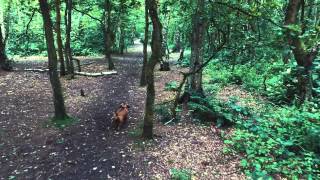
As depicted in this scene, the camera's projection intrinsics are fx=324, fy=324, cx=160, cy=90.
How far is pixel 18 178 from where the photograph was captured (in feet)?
25.1

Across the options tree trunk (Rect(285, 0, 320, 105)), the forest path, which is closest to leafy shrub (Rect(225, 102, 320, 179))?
tree trunk (Rect(285, 0, 320, 105))

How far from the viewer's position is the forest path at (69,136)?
7976 mm

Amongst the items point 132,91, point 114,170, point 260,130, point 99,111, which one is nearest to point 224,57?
point 132,91

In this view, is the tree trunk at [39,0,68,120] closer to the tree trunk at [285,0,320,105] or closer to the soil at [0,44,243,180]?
the soil at [0,44,243,180]

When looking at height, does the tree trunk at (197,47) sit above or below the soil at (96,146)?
above

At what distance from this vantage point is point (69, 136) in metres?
9.98

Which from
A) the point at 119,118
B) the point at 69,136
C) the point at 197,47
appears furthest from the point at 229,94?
the point at 69,136

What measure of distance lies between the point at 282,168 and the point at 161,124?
439 cm

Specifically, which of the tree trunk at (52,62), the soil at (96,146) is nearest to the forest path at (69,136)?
the soil at (96,146)

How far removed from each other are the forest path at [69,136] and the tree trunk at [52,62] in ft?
2.35

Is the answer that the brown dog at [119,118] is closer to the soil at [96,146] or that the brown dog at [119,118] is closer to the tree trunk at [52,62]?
the soil at [96,146]

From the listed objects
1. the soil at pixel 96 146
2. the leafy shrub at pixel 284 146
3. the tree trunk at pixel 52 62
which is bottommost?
the soil at pixel 96 146

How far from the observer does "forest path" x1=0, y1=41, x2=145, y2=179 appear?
26.2ft

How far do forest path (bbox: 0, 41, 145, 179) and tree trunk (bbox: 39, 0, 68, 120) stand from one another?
2.35 feet
